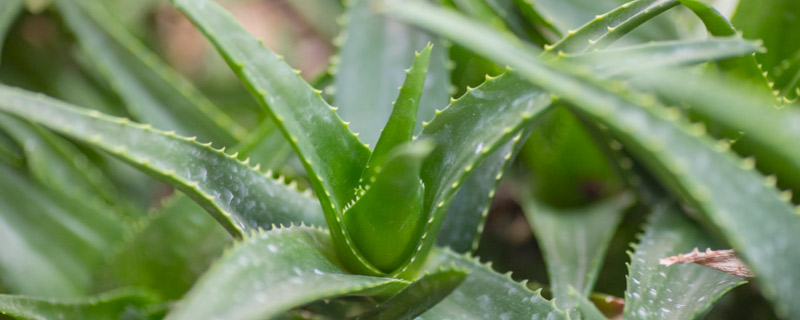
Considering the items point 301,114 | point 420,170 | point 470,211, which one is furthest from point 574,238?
point 301,114

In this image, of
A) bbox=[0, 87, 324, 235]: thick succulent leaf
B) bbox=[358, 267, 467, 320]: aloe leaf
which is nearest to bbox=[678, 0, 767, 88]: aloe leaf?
bbox=[358, 267, 467, 320]: aloe leaf

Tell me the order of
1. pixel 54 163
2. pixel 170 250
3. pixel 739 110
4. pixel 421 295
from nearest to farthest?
1. pixel 739 110
2. pixel 421 295
3. pixel 170 250
4. pixel 54 163

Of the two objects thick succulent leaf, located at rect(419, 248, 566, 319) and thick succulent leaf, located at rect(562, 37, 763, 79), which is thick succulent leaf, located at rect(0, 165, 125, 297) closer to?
thick succulent leaf, located at rect(419, 248, 566, 319)

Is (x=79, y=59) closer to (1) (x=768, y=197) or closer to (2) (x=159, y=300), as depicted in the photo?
(2) (x=159, y=300)

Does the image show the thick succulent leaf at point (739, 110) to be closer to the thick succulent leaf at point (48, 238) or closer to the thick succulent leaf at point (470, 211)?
the thick succulent leaf at point (470, 211)

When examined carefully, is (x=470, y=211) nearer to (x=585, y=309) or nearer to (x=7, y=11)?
(x=585, y=309)
